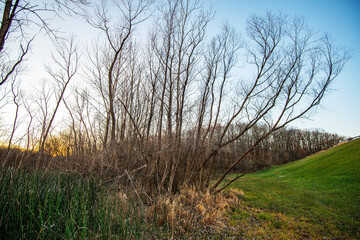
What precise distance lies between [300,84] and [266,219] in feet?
19.6

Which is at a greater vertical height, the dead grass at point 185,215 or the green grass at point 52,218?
the green grass at point 52,218

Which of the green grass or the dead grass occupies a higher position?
the green grass

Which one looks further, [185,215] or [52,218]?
[185,215]

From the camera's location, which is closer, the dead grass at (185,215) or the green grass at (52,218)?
the green grass at (52,218)

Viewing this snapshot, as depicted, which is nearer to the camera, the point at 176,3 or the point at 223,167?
A: the point at 176,3

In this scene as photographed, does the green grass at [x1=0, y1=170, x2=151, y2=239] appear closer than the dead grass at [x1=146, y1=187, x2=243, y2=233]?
Yes

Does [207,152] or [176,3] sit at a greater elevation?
[176,3]

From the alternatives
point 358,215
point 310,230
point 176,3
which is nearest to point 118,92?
point 176,3

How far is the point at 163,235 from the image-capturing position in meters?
4.15

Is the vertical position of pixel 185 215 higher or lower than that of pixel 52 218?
lower

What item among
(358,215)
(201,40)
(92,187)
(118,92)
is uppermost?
(201,40)

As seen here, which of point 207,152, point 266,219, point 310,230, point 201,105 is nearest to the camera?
point 310,230

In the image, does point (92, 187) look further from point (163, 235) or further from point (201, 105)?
point (201, 105)

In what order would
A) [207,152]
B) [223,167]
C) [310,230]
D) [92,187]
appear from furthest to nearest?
[223,167], [207,152], [310,230], [92,187]
